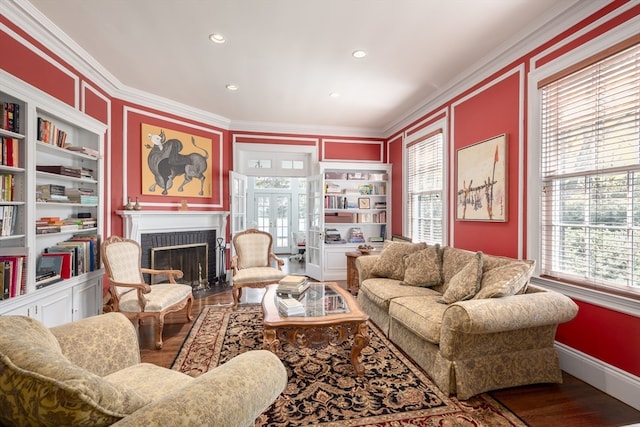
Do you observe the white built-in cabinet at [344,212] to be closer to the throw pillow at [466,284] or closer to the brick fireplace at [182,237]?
the brick fireplace at [182,237]

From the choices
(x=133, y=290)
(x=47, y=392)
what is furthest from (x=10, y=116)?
(x=47, y=392)

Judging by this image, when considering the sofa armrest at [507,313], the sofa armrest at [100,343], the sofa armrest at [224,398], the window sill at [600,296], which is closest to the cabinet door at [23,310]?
the sofa armrest at [100,343]

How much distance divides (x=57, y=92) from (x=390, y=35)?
3.11 meters

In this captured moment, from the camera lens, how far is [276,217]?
9.50 metres

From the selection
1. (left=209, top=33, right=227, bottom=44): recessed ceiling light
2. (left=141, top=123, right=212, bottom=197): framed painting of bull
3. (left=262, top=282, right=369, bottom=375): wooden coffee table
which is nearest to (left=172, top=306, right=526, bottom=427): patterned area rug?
(left=262, top=282, right=369, bottom=375): wooden coffee table

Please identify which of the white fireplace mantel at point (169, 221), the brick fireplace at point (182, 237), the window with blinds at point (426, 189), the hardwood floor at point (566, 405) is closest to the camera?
the hardwood floor at point (566, 405)

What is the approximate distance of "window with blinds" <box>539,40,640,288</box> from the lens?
2.04 metres

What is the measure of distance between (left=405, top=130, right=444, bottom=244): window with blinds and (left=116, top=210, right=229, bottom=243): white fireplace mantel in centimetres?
305

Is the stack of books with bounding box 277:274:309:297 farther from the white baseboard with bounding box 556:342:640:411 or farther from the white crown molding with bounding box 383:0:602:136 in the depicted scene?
the white crown molding with bounding box 383:0:602:136

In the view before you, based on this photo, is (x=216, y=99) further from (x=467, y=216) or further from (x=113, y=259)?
(x=467, y=216)

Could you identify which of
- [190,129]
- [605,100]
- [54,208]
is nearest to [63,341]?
[54,208]

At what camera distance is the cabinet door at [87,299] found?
286cm

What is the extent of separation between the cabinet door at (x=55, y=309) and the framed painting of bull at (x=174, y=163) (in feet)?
6.32

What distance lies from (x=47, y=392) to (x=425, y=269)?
9.86 ft
